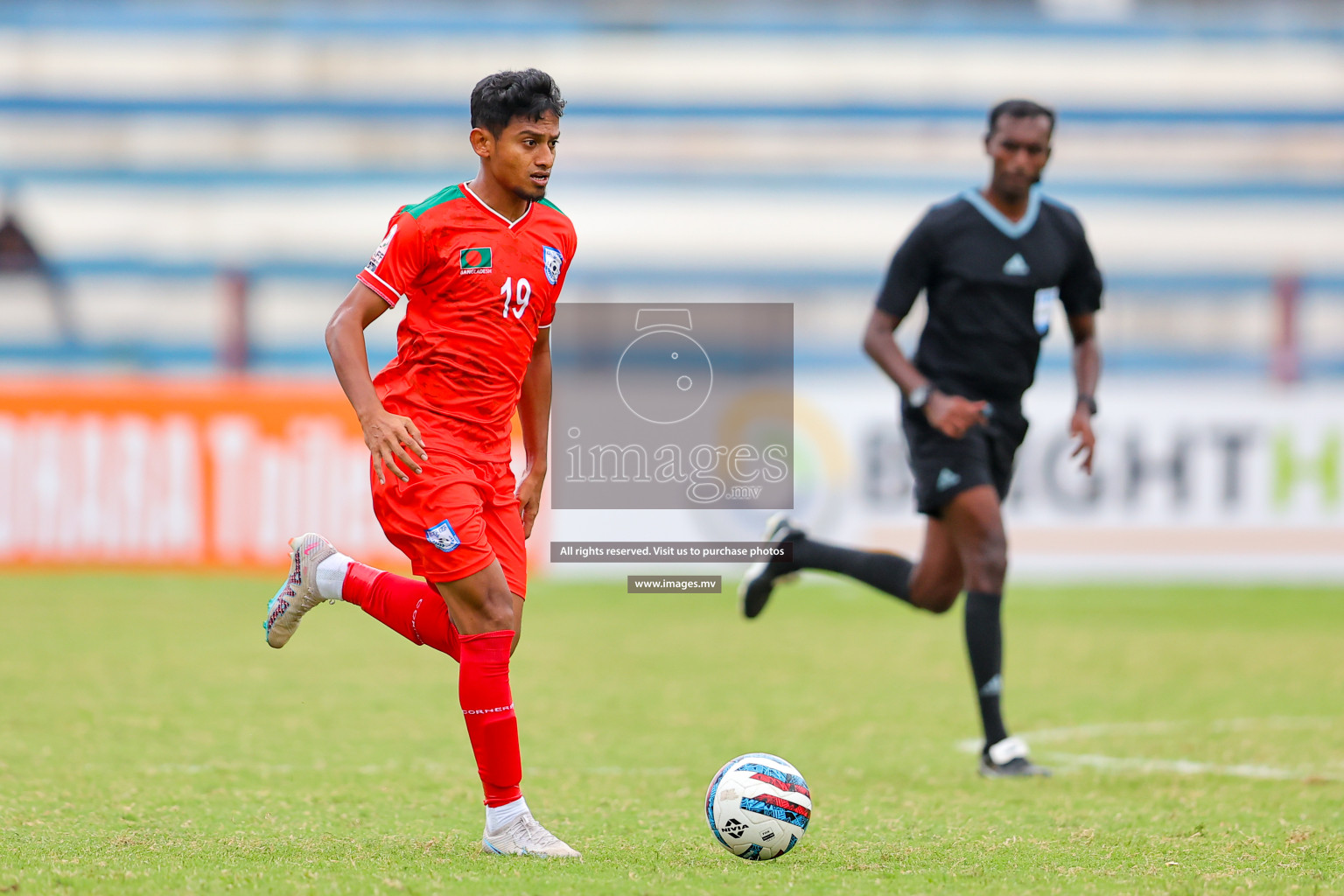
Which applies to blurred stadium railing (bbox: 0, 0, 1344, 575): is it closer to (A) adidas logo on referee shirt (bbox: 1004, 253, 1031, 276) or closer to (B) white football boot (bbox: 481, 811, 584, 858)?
(A) adidas logo on referee shirt (bbox: 1004, 253, 1031, 276)

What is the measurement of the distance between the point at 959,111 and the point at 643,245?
15.1 feet

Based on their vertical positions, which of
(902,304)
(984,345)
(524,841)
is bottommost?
(524,841)

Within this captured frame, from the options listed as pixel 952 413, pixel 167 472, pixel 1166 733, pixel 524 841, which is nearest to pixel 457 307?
pixel 524 841

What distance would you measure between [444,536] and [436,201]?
862 mm

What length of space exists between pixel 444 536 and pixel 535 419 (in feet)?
2.06

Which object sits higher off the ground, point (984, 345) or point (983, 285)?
point (983, 285)

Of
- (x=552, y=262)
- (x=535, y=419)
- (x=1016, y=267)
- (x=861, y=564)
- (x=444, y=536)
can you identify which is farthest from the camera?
(x=861, y=564)

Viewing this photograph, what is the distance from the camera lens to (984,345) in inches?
223

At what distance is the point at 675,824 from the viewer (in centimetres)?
444

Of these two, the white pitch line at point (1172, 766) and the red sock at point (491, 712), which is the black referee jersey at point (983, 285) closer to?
the white pitch line at point (1172, 766)

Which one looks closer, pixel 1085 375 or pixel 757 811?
pixel 757 811

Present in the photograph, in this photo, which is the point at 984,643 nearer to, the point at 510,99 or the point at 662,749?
the point at 662,749

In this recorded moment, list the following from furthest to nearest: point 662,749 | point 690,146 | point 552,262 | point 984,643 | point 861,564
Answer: point 690,146, point 861,564, point 662,749, point 984,643, point 552,262

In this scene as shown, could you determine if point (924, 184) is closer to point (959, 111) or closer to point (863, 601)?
point (959, 111)
